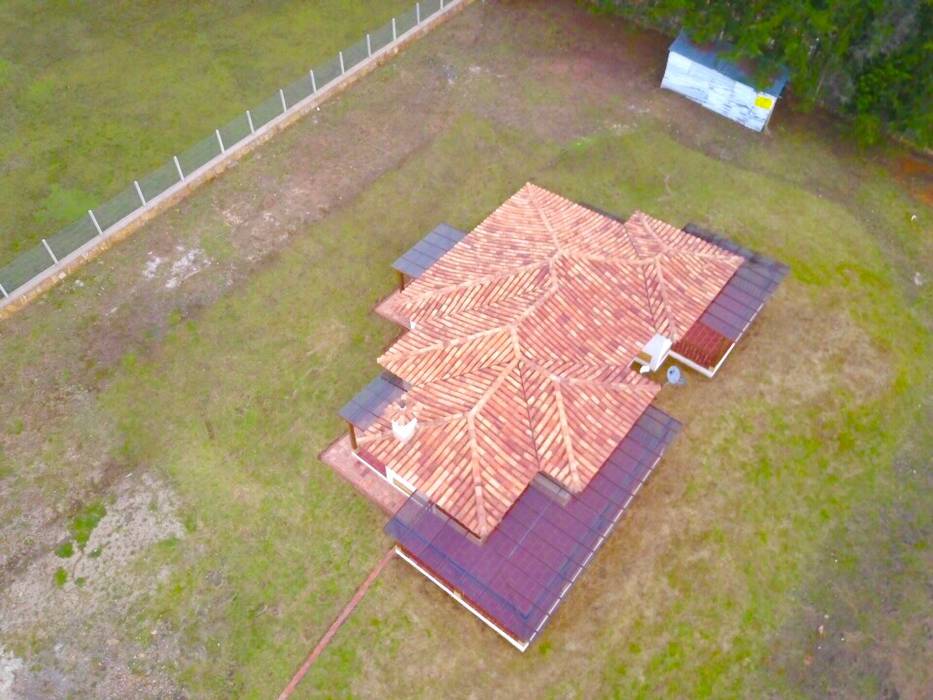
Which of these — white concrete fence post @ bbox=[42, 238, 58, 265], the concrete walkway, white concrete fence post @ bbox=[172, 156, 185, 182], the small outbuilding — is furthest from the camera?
the small outbuilding

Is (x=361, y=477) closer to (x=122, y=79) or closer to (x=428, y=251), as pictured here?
(x=428, y=251)

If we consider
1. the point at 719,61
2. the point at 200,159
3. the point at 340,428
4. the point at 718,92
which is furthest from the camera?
the point at 718,92

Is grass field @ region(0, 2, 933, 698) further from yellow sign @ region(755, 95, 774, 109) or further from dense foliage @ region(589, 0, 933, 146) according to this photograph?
dense foliage @ region(589, 0, 933, 146)

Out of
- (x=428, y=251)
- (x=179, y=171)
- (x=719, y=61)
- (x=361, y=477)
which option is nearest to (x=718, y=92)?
(x=719, y=61)

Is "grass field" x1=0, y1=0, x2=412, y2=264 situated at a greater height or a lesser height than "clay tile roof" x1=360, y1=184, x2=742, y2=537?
lesser

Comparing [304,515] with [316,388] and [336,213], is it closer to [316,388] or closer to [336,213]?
[316,388]

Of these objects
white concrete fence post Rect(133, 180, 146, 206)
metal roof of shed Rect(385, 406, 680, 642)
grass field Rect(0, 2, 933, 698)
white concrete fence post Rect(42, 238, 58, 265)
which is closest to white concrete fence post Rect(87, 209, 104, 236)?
grass field Rect(0, 2, 933, 698)
